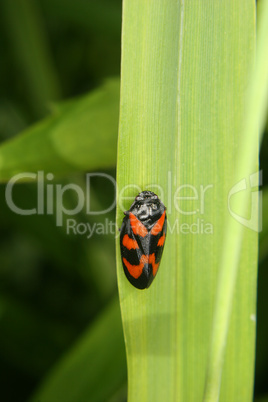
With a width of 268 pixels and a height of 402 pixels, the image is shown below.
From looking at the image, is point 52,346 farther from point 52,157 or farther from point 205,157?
point 205,157

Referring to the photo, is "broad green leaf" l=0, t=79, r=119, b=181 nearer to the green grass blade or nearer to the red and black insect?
the red and black insect

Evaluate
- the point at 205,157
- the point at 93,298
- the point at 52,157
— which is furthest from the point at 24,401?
the point at 205,157
